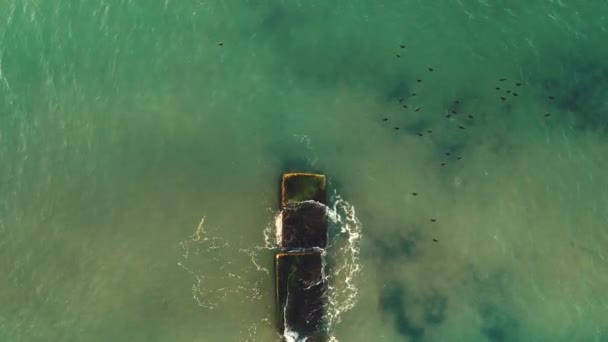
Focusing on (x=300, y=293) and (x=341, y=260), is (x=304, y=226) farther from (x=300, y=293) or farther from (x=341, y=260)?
(x=300, y=293)

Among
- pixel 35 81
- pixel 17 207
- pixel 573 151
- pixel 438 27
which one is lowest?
pixel 17 207

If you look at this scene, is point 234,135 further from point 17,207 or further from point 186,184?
point 17,207

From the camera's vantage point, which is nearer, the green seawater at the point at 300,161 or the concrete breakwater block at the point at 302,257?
the concrete breakwater block at the point at 302,257

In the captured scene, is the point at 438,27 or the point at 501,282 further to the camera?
the point at 438,27

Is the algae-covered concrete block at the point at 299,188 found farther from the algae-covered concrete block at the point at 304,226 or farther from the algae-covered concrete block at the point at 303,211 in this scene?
the algae-covered concrete block at the point at 304,226

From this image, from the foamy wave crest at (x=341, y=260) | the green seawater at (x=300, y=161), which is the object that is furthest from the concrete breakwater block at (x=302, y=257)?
the green seawater at (x=300, y=161)

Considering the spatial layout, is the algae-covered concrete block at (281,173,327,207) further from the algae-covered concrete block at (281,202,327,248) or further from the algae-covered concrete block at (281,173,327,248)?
the algae-covered concrete block at (281,202,327,248)

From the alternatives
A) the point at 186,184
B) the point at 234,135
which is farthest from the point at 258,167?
the point at 186,184
